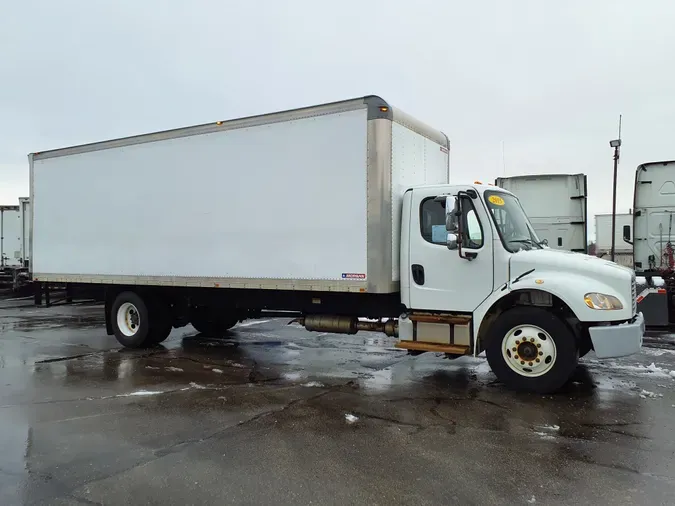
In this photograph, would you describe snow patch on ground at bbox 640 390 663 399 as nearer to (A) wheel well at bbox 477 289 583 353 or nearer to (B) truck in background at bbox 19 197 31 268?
(A) wheel well at bbox 477 289 583 353

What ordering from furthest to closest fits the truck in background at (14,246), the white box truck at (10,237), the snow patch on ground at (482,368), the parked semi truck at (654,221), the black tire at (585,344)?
the white box truck at (10,237) < the truck in background at (14,246) < the parked semi truck at (654,221) < the snow patch on ground at (482,368) < the black tire at (585,344)

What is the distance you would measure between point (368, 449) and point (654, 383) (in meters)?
4.47

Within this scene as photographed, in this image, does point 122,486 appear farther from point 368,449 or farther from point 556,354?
point 556,354

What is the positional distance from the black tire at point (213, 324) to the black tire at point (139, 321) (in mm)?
787

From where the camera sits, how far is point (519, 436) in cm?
512

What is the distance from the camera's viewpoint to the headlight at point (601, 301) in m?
6.20

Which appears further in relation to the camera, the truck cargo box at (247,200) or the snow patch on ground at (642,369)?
the snow patch on ground at (642,369)

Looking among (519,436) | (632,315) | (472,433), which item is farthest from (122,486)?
(632,315)

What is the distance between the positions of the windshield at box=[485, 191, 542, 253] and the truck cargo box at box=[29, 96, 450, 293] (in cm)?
122

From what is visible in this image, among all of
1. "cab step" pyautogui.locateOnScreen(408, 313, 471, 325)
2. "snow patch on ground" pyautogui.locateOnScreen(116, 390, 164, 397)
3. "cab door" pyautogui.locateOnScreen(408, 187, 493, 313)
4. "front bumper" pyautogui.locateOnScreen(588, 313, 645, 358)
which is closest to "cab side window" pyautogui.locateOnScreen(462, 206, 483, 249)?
"cab door" pyautogui.locateOnScreen(408, 187, 493, 313)

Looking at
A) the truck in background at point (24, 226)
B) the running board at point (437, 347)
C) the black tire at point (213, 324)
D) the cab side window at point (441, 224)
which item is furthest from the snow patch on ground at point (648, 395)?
the truck in background at point (24, 226)

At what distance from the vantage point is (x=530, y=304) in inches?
267

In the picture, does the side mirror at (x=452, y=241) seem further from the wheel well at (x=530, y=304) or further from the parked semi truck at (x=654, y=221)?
the parked semi truck at (x=654, y=221)

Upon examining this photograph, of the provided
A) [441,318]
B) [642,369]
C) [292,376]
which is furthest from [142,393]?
[642,369]
